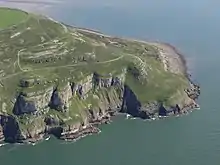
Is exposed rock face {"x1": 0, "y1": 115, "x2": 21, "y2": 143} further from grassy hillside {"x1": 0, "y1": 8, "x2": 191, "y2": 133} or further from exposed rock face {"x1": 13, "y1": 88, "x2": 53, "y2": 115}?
exposed rock face {"x1": 13, "y1": 88, "x2": 53, "y2": 115}

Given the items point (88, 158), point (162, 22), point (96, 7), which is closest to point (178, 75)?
point (88, 158)

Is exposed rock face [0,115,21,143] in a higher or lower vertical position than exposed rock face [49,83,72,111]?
lower

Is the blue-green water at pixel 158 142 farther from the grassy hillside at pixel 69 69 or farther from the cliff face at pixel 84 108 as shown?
the grassy hillside at pixel 69 69

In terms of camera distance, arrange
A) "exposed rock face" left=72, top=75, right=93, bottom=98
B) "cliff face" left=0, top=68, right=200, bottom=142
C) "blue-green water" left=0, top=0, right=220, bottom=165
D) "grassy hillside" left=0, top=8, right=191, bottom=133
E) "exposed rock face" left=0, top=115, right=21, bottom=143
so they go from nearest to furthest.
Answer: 1. "blue-green water" left=0, top=0, right=220, bottom=165
2. "exposed rock face" left=0, top=115, right=21, bottom=143
3. "cliff face" left=0, top=68, right=200, bottom=142
4. "grassy hillside" left=0, top=8, right=191, bottom=133
5. "exposed rock face" left=72, top=75, right=93, bottom=98

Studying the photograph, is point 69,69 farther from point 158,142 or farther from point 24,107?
point 158,142

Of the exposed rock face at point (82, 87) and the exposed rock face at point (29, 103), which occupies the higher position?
the exposed rock face at point (82, 87)

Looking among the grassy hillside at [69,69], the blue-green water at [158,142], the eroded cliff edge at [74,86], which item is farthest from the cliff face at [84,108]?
the blue-green water at [158,142]

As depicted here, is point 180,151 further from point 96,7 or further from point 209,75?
point 96,7

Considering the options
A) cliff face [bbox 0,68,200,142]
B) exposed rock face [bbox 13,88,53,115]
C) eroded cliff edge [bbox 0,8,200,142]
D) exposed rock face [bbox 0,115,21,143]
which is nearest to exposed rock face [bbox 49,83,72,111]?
cliff face [bbox 0,68,200,142]

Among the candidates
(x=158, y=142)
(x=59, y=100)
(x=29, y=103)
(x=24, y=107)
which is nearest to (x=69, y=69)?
(x=59, y=100)
